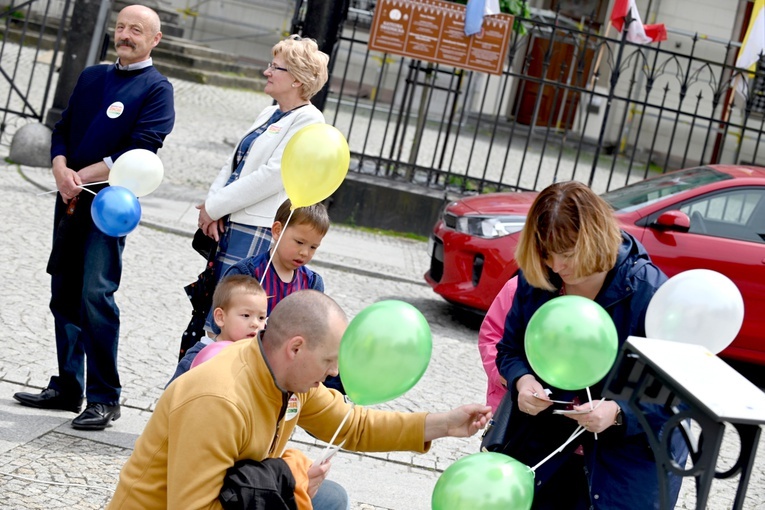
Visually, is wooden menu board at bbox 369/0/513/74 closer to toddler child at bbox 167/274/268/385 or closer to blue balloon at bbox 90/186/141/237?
blue balloon at bbox 90/186/141/237

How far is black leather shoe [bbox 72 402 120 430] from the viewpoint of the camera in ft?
16.4

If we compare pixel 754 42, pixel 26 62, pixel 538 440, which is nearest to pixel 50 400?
pixel 538 440

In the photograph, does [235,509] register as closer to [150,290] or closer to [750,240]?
[150,290]

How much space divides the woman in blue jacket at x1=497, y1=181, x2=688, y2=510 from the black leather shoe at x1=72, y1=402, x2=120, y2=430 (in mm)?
2294

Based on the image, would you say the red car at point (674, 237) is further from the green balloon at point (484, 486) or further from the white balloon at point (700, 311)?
the green balloon at point (484, 486)

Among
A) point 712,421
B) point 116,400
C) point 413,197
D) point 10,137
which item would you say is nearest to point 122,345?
point 116,400

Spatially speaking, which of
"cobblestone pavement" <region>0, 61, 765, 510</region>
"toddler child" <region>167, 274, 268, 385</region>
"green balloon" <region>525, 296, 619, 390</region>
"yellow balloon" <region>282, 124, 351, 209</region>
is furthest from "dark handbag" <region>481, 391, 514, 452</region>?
"cobblestone pavement" <region>0, 61, 765, 510</region>

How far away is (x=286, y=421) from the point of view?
3184mm

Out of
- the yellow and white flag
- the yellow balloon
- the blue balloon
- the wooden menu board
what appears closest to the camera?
the yellow balloon

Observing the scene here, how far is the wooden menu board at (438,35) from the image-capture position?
458 inches

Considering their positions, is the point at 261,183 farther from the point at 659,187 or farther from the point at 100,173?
the point at 659,187

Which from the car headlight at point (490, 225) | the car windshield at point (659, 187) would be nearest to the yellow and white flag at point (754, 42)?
the car windshield at point (659, 187)

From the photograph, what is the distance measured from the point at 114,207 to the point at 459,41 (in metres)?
7.71

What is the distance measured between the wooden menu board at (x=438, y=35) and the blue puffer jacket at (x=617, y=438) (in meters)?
8.47
